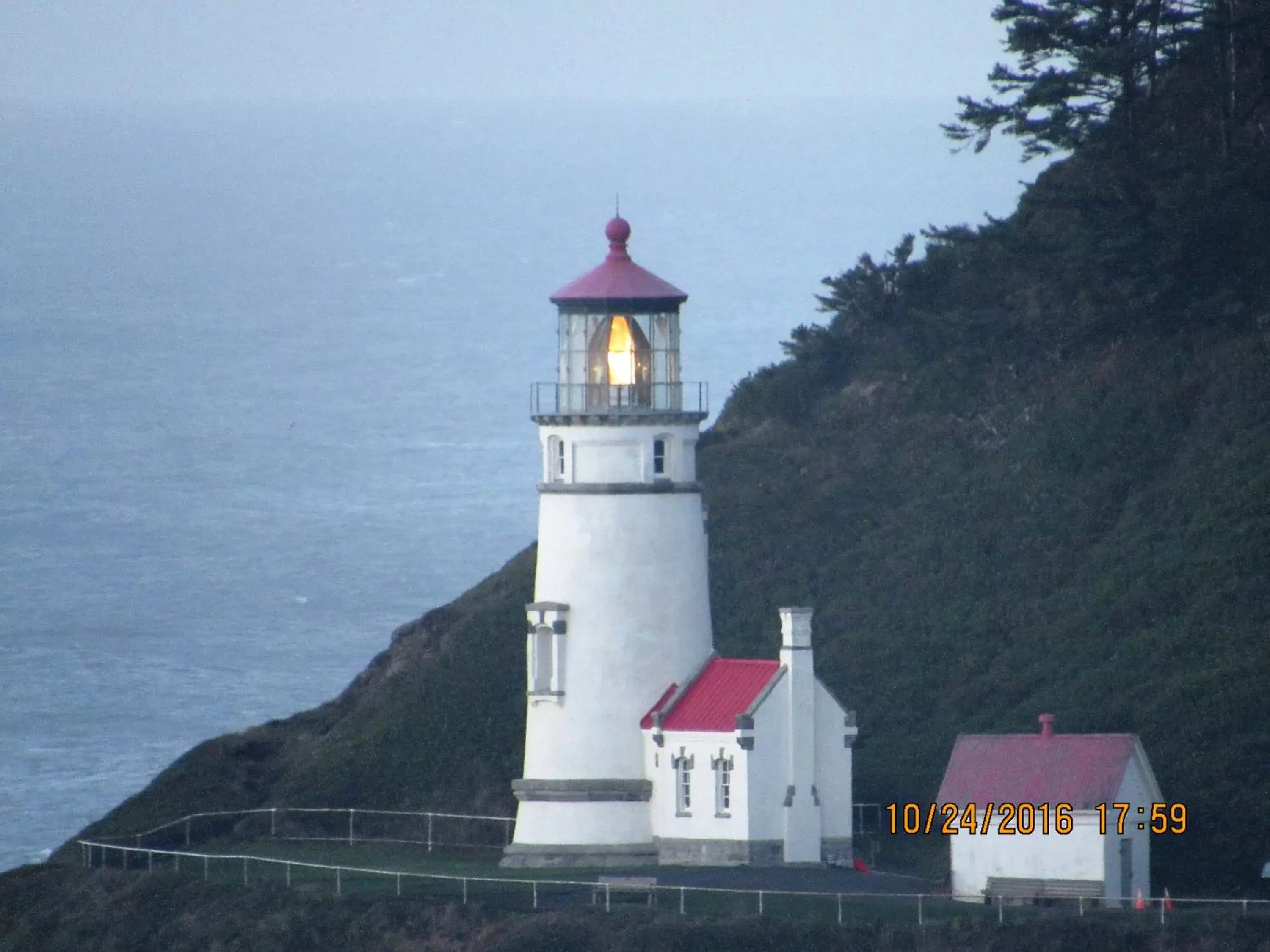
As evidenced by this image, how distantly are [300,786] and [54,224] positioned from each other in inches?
5193

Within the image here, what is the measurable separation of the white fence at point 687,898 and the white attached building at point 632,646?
165 centimetres

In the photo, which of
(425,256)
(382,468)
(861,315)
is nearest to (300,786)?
(861,315)

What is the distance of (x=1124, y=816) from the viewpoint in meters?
38.2

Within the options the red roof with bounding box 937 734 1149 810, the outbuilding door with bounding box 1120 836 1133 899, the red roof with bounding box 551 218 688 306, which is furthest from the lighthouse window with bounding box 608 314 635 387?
the outbuilding door with bounding box 1120 836 1133 899

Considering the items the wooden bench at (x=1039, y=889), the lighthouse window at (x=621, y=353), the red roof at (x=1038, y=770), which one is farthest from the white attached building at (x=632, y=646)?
the wooden bench at (x=1039, y=889)

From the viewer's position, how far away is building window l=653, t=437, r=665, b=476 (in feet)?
136

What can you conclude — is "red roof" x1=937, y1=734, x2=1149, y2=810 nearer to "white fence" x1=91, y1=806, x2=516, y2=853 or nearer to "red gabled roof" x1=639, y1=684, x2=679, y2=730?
"red gabled roof" x1=639, y1=684, x2=679, y2=730

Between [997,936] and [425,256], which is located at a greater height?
[425,256]

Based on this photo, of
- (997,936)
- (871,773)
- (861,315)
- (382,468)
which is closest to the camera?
(997,936)

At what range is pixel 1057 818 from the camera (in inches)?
1494

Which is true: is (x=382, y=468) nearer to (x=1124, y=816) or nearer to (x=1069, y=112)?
(x=1069, y=112)

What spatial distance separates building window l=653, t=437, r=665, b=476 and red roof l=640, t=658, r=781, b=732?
2522 mm

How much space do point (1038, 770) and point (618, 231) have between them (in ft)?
29.1

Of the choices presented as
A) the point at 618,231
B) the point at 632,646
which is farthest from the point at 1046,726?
the point at 618,231
